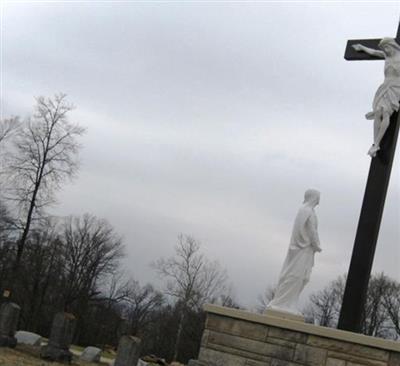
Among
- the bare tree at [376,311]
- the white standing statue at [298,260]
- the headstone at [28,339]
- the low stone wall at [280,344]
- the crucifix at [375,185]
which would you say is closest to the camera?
the low stone wall at [280,344]

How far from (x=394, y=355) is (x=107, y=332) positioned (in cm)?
3862

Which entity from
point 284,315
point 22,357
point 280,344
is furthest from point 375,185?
point 22,357

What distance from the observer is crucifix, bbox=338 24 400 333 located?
8289 mm

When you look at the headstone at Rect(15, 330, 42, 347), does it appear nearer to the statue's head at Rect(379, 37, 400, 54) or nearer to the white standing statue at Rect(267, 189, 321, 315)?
the white standing statue at Rect(267, 189, 321, 315)

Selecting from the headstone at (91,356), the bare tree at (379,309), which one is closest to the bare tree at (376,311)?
the bare tree at (379,309)

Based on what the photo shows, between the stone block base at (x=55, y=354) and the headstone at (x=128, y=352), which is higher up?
the headstone at (x=128, y=352)

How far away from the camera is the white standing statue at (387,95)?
29.1 ft

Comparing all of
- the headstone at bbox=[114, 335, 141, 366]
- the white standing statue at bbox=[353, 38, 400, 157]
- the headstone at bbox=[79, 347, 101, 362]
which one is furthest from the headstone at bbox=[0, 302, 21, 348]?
the white standing statue at bbox=[353, 38, 400, 157]

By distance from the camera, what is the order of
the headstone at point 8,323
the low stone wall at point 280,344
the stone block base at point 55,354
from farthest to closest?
the headstone at point 8,323, the stone block base at point 55,354, the low stone wall at point 280,344

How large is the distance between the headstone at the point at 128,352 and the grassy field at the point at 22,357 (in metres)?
2.10

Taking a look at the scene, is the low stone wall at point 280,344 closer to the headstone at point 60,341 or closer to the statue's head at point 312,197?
the statue's head at point 312,197

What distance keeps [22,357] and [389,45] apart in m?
11.4

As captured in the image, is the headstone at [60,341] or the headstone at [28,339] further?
the headstone at [28,339]

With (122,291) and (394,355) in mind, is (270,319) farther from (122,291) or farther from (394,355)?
(122,291)
